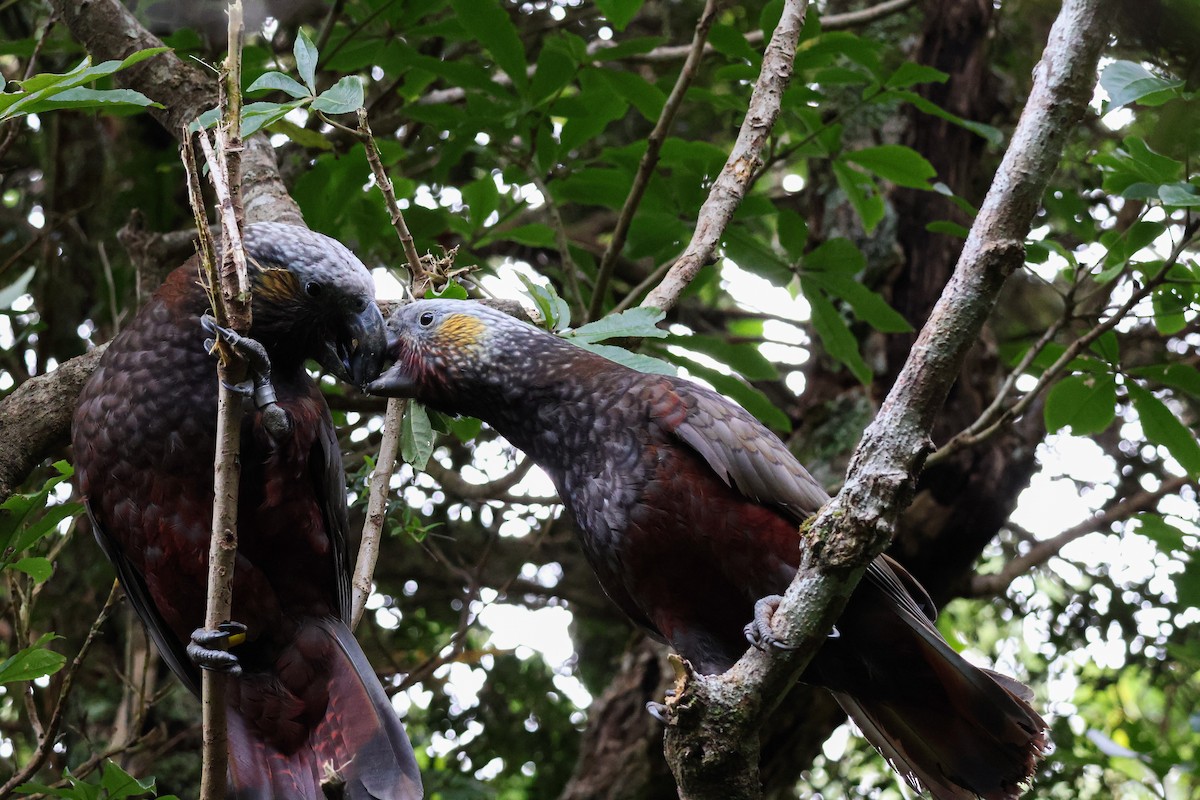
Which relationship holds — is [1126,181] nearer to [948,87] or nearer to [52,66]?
[948,87]

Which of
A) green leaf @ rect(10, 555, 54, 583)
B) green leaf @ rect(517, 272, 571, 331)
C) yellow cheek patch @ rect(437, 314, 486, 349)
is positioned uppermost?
green leaf @ rect(517, 272, 571, 331)

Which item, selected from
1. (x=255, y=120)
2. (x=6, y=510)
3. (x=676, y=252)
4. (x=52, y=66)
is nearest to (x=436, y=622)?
(x=676, y=252)

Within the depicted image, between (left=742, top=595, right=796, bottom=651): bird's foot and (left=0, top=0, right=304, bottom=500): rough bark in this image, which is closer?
(left=742, top=595, right=796, bottom=651): bird's foot

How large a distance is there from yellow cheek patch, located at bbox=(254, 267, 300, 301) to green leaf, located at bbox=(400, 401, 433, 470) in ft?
1.44

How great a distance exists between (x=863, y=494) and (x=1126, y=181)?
1.65 meters

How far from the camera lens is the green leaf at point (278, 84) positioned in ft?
7.18

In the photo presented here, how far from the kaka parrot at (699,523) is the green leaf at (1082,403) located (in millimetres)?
931

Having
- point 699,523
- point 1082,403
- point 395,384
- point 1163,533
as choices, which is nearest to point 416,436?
point 395,384

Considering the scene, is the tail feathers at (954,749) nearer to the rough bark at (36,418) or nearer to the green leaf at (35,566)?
the green leaf at (35,566)

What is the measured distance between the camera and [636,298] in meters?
3.83

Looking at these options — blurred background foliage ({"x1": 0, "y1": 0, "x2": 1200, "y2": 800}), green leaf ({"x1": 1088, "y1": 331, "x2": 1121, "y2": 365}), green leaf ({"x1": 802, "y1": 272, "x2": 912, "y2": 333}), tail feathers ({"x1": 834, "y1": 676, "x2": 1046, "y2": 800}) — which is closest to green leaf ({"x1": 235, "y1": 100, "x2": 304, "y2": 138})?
blurred background foliage ({"x1": 0, "y1": 0, "x2": 1200, "y2": 800})

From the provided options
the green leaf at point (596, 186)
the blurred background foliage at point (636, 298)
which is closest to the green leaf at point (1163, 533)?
the blurred background foliage at point (636, 298)

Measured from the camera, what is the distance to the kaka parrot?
2.55m

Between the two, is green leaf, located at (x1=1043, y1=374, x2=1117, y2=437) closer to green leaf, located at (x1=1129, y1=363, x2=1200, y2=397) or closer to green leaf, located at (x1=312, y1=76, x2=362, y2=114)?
green leaf, located at (x1=1129, y1=363, x2=1200, y2=397)
